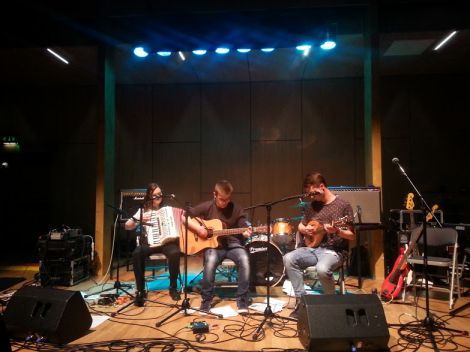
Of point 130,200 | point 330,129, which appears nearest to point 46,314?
point 130,200

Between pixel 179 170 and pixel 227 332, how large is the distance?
526 cm

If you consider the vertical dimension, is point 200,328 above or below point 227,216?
below

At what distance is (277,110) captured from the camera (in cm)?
815

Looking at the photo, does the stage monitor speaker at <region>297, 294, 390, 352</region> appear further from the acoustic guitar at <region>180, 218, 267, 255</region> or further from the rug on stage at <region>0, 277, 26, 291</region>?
the rug on stage at <region>0, 277, 26, 291</region>

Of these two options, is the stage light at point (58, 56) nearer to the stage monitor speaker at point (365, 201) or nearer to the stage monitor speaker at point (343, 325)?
the stage monitor speaker at point (365, 201)

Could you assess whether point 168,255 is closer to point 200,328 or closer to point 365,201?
point 200,328

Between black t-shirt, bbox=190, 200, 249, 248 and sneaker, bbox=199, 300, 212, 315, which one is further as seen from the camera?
black t-shirt, bbox=190, 200, 249, 248

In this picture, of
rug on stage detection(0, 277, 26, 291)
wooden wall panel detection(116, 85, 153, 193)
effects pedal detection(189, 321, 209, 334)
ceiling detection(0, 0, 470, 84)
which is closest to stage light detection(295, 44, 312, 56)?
ceiling detection(0, 0, 470, 84)

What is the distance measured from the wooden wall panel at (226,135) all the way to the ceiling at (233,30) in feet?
3.92

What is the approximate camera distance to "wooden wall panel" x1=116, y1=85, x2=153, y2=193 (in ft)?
27.7

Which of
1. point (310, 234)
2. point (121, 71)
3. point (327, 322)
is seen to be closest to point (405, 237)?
point (310, 234)

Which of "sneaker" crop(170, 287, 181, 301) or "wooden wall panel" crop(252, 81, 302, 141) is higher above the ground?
"wooden wall panel" crop(252, 81, 302, 141)

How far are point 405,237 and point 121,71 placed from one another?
6110mm

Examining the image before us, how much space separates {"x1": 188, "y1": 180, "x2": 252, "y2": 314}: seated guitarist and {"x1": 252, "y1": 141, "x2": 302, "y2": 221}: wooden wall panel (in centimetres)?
350
